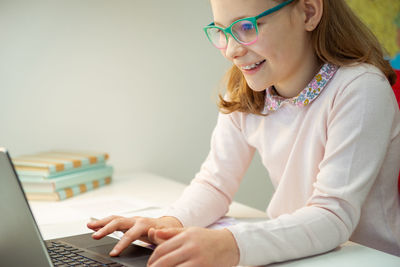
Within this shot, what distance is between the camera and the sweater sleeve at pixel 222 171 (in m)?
1.16

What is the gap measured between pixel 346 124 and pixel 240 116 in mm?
309

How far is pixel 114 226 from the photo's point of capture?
36.8 inches

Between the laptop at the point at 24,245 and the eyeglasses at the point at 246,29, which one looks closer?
the laptop at the point at 24,245

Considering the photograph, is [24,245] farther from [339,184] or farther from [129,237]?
[339,184]

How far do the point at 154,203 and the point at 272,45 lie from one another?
56 cm

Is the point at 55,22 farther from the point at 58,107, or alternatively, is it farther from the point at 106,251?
the point at 106,251

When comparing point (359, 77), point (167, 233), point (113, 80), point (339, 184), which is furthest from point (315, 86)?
point (113, 80)

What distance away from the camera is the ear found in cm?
103

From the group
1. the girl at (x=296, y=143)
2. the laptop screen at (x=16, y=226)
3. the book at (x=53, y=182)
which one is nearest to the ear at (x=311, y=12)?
the girl at (x=296, y=143)

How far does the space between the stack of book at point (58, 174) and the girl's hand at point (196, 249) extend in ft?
2.29

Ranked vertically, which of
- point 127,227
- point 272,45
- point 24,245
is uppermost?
point 272,45

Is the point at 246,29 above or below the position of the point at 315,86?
above

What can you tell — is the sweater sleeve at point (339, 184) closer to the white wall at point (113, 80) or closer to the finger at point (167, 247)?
the finger at point (167, 247)

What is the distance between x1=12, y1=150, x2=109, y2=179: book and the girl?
43 centimetres
